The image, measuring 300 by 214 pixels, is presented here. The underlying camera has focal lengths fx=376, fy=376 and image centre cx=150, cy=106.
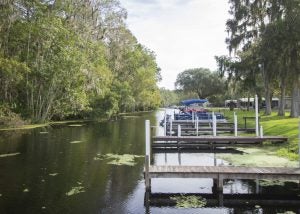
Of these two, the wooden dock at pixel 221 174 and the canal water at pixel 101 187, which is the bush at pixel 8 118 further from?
the wooden dock at pixel 221 174

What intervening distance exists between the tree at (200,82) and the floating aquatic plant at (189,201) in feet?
304

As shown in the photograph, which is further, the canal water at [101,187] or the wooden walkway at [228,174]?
the wooden walkway at [228,174]

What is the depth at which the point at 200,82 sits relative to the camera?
113438 mm

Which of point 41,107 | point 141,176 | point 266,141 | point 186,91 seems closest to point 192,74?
point 186,91

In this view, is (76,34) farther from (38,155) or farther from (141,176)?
(141,176)

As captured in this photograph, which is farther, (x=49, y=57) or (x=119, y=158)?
(x=49, y=57)

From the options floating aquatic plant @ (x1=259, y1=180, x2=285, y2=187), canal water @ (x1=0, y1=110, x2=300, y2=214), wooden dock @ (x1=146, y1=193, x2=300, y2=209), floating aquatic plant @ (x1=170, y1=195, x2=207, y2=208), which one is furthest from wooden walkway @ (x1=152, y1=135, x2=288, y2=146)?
floating aquatic plant @ (x1=170, y1=195, x2=207, y2=208)

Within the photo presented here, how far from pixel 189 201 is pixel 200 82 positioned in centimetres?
10477

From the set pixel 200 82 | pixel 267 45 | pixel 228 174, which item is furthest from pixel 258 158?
pixel 200 82

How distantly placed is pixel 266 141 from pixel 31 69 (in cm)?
2281

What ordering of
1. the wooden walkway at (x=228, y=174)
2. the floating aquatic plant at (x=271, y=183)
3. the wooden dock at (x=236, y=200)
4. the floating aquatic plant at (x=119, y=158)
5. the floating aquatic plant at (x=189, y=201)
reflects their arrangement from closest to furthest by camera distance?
the floating aquatic plant at (x=189, y=201) → the wooden dock at (x=236, y=200) → the wooden walkway at (x=228, y=174) → the floating aquatic plant at (x=271, y=183) → the floating aquatic plant at (x=119, y=158)

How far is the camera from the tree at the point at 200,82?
107500 millimetres

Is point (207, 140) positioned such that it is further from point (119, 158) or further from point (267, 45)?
point (267, 45)

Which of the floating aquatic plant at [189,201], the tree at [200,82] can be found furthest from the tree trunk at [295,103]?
the tree at [200,82]
